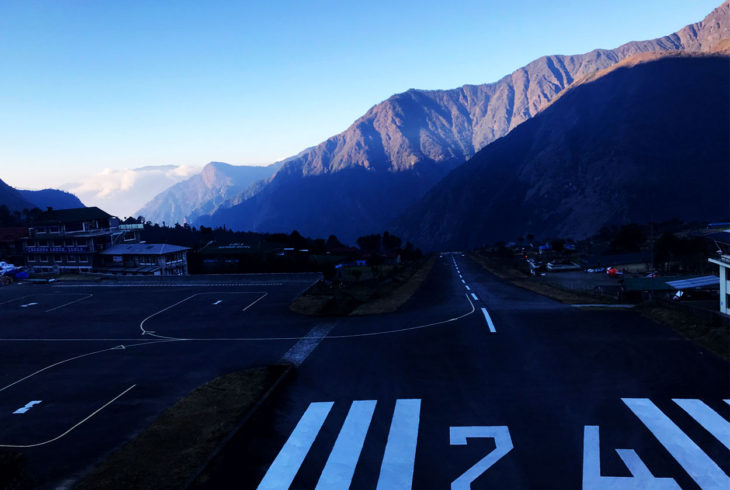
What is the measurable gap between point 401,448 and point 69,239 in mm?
86471

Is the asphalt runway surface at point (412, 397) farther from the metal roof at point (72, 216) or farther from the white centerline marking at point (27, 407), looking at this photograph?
the metal roof at point (72, 216)

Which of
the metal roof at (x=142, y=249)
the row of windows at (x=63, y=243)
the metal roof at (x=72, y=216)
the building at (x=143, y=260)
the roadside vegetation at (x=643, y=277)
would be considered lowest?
the roadside vegetation at (x=643, y=277)

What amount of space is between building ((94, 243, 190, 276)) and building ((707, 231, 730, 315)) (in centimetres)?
7033

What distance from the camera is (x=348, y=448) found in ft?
50.2

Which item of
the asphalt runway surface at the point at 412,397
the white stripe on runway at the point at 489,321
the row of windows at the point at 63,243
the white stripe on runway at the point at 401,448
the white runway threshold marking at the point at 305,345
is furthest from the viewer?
the row of windows at the point at 63,243

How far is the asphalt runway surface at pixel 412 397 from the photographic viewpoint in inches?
549

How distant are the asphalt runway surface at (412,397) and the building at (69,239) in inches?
2001

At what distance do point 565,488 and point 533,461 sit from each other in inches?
57.5

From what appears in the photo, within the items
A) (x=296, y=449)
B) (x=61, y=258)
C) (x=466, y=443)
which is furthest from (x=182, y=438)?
(x=61, y=258)

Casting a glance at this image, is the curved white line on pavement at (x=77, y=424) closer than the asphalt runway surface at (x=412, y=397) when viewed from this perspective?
No

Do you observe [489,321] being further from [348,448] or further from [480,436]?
[348,448]

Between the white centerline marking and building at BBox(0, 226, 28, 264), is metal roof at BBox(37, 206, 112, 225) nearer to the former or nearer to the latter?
building at BBox(0, 226, 28, 264)

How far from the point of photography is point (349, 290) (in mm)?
50625

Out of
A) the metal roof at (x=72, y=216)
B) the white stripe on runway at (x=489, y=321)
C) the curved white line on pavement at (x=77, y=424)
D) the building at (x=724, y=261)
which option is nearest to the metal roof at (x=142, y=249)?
the metal roof at (x=72, y=216)
